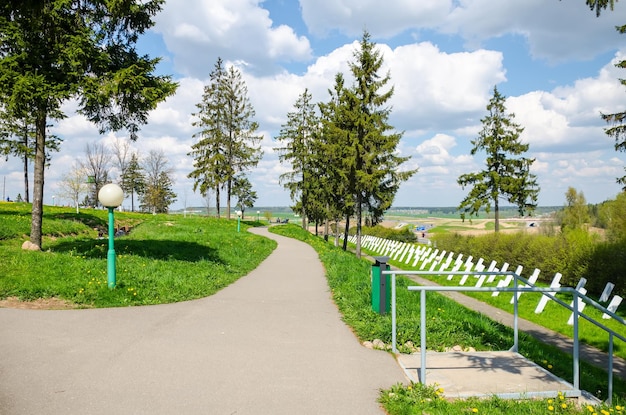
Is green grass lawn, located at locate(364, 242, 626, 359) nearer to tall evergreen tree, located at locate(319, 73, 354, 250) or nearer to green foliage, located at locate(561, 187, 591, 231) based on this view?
tall evergreen tree, located at locate(319, 73, 354, 250)

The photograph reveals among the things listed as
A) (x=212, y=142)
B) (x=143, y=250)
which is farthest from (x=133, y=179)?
(x=143, y=250)

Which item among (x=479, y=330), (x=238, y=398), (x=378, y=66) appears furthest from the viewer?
(x=378, y=66)

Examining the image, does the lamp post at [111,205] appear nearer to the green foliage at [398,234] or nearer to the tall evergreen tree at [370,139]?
the tall evergreen tree at [370,139]

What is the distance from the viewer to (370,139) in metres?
24.1

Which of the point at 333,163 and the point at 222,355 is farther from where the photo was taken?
the point at 333,163

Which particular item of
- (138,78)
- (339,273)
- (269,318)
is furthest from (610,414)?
(138,78)

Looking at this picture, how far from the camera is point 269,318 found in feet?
25.8

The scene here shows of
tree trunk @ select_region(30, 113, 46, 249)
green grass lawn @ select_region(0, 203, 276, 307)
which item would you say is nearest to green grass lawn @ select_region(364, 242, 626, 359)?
green grass lawn @ select_region(0, 203, 276, 307)

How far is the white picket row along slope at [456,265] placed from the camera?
11.0 metres

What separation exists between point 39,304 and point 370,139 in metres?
18.8

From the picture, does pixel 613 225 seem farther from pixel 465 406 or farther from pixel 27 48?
pixel 27 48

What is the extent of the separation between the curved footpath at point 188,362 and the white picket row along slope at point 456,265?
3546mm

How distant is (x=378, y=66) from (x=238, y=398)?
76.9 feet

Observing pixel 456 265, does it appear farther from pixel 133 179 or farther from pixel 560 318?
pixel 133 179
